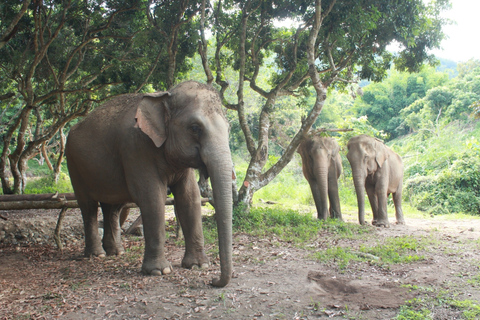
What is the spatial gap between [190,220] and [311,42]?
17.1 ft

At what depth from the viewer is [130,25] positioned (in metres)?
12.9

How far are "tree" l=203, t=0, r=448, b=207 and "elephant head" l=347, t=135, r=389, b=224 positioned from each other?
1.69 meters

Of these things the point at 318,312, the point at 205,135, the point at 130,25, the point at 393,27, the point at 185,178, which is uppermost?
the point at 130,25

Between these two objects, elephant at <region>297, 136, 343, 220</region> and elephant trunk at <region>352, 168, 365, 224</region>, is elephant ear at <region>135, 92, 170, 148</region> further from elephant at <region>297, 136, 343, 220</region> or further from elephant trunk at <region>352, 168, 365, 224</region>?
elephant trunk at <region>352, 168, 365, 224</region>

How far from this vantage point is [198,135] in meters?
5.02

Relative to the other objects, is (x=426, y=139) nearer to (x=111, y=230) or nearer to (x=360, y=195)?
(x=360, y=195)

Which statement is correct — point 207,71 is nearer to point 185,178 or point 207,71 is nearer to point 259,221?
point 259,221

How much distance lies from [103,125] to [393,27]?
813 cm

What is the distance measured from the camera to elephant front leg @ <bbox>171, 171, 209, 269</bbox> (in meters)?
5.80

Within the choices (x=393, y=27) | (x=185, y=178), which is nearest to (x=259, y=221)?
(x=185, y=178)

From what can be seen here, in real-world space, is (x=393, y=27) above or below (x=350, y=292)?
above

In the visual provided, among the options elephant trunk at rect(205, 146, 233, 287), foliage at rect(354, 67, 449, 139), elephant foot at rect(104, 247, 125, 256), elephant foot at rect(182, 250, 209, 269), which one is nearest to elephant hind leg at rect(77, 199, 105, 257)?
elephant foot at rect(104, 247, 125, 256)

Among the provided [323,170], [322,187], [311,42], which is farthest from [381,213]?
[311,42]

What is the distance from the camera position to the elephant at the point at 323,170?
10.5 m
